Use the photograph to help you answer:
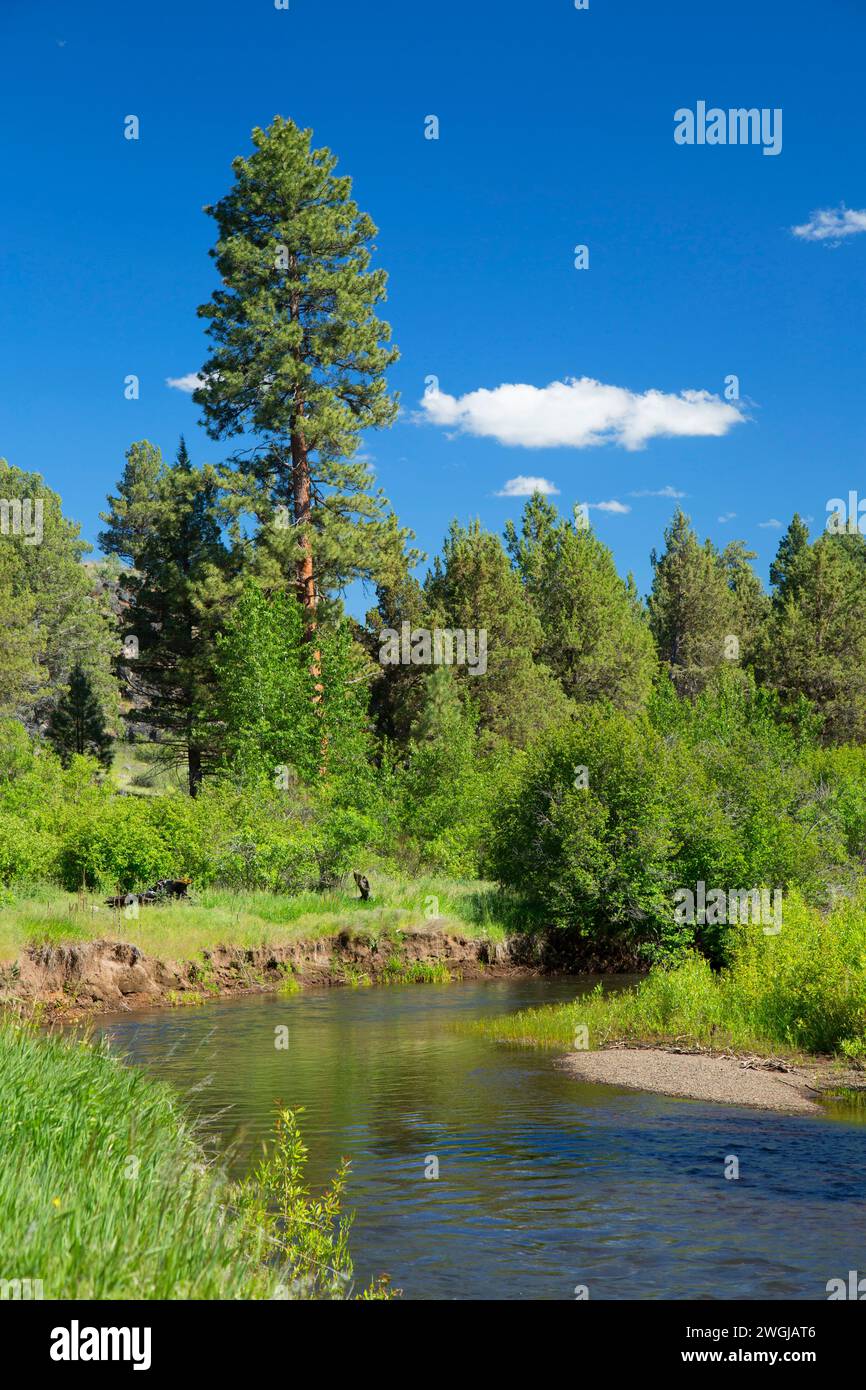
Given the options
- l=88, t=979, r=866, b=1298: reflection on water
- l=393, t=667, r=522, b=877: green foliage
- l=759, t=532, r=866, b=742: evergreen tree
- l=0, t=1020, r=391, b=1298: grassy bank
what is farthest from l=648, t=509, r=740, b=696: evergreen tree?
l=0, t=1020, r=391, b=1298: grassy bank

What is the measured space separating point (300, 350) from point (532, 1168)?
45996 mm

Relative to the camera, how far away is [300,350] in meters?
54.2

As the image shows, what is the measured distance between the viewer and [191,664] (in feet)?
177

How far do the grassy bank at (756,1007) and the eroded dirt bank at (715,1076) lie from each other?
0.86 meters

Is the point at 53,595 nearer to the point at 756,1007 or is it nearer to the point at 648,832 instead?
the point at 648,832

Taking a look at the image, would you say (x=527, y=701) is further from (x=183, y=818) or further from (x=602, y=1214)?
(x=602, y=1214)

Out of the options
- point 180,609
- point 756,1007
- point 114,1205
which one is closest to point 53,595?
point 180,609

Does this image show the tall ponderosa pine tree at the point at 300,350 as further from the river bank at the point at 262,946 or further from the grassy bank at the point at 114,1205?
the grassy bank at the point at 114,1205

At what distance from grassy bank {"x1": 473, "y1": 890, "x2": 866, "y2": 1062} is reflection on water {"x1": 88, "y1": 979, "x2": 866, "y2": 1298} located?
232 cm

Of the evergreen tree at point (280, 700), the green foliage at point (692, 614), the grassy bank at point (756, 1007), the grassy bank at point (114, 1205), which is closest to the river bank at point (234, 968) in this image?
the grassy bank at point (756, 1007)

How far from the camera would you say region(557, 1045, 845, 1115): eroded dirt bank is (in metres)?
18.5

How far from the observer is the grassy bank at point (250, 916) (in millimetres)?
30250
